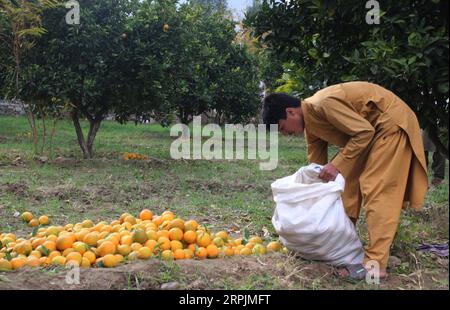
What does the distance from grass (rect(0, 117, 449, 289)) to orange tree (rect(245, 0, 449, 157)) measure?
82cm

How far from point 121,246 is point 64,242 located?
416 mm

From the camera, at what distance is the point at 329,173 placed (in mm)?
3578

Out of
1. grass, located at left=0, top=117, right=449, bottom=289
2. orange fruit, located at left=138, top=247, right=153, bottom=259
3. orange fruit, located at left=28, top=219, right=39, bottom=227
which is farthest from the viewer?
orange fruit, located at left=28, top=219, right=39, bottom=227

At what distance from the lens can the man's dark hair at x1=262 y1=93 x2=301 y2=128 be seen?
3627 millimetres

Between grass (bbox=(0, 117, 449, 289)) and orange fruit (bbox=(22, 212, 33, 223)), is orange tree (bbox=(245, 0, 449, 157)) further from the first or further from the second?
orange fruit (bbox=(22, 212, 33, 223))

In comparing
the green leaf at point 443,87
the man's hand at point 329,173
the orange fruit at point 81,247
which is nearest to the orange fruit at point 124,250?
the orange fruit at point 81,247

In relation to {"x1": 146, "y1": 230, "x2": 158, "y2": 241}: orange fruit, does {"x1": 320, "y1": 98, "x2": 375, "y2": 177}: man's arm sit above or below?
above

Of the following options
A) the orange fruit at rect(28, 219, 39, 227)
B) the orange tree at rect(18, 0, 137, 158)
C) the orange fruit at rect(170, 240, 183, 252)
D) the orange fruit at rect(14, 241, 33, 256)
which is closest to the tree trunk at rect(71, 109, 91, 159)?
the orange tree at rect(18, 0, 137, 158)

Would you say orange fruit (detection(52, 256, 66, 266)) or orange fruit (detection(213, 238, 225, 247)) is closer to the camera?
orange fruit (detection(52, 256, 66, 266))

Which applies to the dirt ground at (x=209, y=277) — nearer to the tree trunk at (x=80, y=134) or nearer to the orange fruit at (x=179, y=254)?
the orange fruit at (x=179, y=254)

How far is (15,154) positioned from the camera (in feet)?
33.4

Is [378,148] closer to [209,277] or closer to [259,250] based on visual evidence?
[259,250]

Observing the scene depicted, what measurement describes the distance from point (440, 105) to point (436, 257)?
1.14 meters

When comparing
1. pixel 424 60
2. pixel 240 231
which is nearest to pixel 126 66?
pixel 240 231
